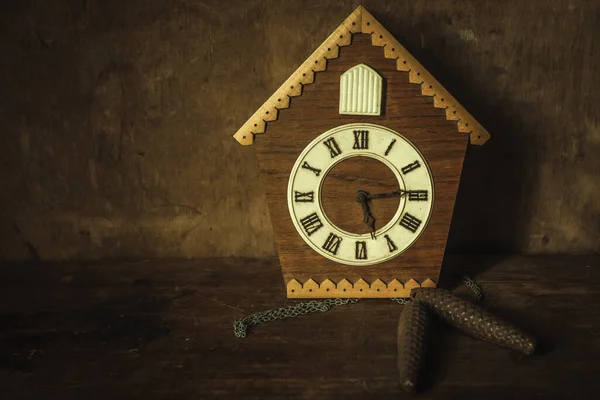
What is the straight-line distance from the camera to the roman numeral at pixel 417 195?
1032 mm

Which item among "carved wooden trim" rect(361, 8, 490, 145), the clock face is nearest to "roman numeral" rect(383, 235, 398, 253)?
the clock face

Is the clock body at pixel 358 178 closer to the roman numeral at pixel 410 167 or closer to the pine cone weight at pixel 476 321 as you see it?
the roman numeral at pixel 410 167

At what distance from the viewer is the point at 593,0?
1.18 metres

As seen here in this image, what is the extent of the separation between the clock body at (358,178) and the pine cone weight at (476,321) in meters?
0.11

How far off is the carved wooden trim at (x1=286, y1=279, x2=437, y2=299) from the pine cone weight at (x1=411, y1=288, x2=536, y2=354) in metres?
0.08

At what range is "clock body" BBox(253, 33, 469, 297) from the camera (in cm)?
99

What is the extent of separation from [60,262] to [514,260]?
1152mm

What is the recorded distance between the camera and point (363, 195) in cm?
102

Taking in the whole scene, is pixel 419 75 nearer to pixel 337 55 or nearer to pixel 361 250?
pixel 337 55

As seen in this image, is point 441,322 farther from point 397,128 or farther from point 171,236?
point 171,236

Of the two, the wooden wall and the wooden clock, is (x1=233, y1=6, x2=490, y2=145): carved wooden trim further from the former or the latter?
the wooden wall

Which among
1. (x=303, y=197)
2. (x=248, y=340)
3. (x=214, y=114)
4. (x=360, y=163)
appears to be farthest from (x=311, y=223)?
(x=214, y=114)

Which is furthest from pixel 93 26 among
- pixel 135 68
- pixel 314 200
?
pixel 314 200

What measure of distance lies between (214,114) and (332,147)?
363 millimetres
